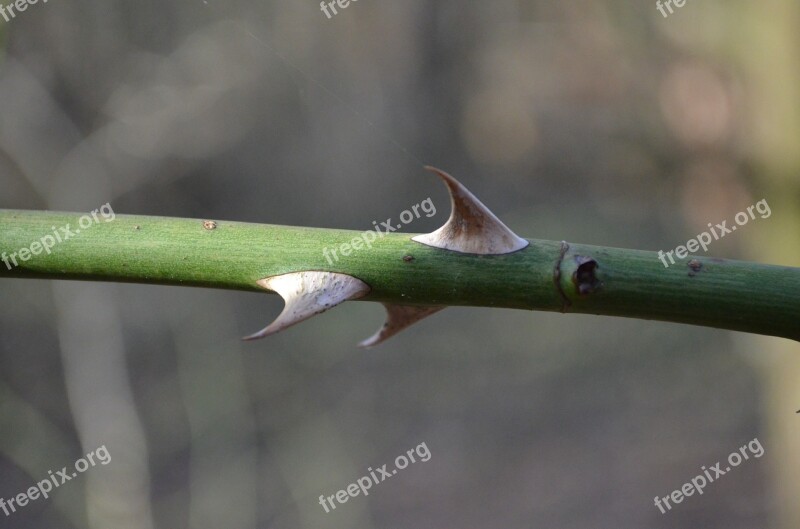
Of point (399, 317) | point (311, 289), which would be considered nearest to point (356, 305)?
point (399, 317)

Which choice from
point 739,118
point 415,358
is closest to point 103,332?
point 415,358

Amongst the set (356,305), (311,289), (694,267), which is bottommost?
(356,305)

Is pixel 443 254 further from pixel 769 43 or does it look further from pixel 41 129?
pixel 41 129

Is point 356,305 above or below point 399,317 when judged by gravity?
below

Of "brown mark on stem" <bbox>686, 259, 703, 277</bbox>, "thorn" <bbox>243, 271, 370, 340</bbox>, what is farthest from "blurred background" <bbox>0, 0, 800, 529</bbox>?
"thorn" <bbox>243, 271, 370, 340</bbox>

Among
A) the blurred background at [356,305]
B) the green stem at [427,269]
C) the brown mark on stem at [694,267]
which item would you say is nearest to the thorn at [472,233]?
the green stem at [427,269]

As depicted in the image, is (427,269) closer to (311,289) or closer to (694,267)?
(311,289)
